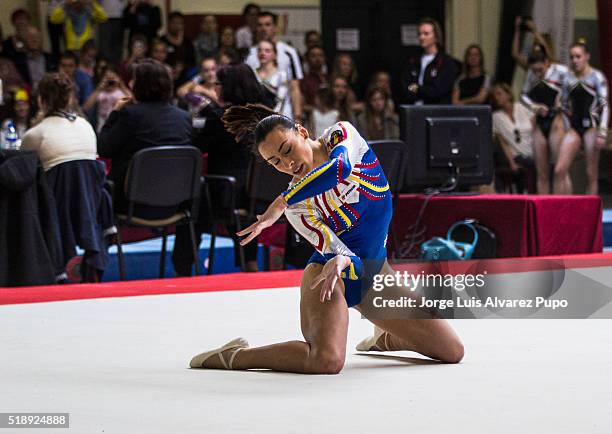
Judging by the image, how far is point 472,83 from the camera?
893 cm

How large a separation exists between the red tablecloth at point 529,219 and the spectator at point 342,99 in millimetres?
1973

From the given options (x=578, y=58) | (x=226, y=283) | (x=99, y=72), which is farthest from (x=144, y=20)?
(x=226, y=283)

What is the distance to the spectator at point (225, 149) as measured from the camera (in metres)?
5.70

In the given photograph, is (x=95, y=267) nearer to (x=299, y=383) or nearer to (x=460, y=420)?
(x=299, y=383)

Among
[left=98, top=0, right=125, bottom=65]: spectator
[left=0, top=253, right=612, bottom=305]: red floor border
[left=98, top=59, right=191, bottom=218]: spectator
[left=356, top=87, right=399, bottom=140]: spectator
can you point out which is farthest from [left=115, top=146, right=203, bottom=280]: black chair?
[left=98, top=0, right=125, bottom=65]: spectator

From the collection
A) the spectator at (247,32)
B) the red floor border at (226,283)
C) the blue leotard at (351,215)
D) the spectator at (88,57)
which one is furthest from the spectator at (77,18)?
the blue leotard at (351,215)

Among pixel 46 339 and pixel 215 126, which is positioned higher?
pixel 215 126

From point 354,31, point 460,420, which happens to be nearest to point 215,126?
point 460,420

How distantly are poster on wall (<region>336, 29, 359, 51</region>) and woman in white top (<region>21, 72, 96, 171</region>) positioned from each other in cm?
620

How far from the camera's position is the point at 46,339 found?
11.2 feet

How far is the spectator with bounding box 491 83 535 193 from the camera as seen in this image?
28.8ft

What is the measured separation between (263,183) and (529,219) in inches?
55.8

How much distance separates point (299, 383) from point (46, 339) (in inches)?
41.7

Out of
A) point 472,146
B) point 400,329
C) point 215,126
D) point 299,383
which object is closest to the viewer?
point 299,383
